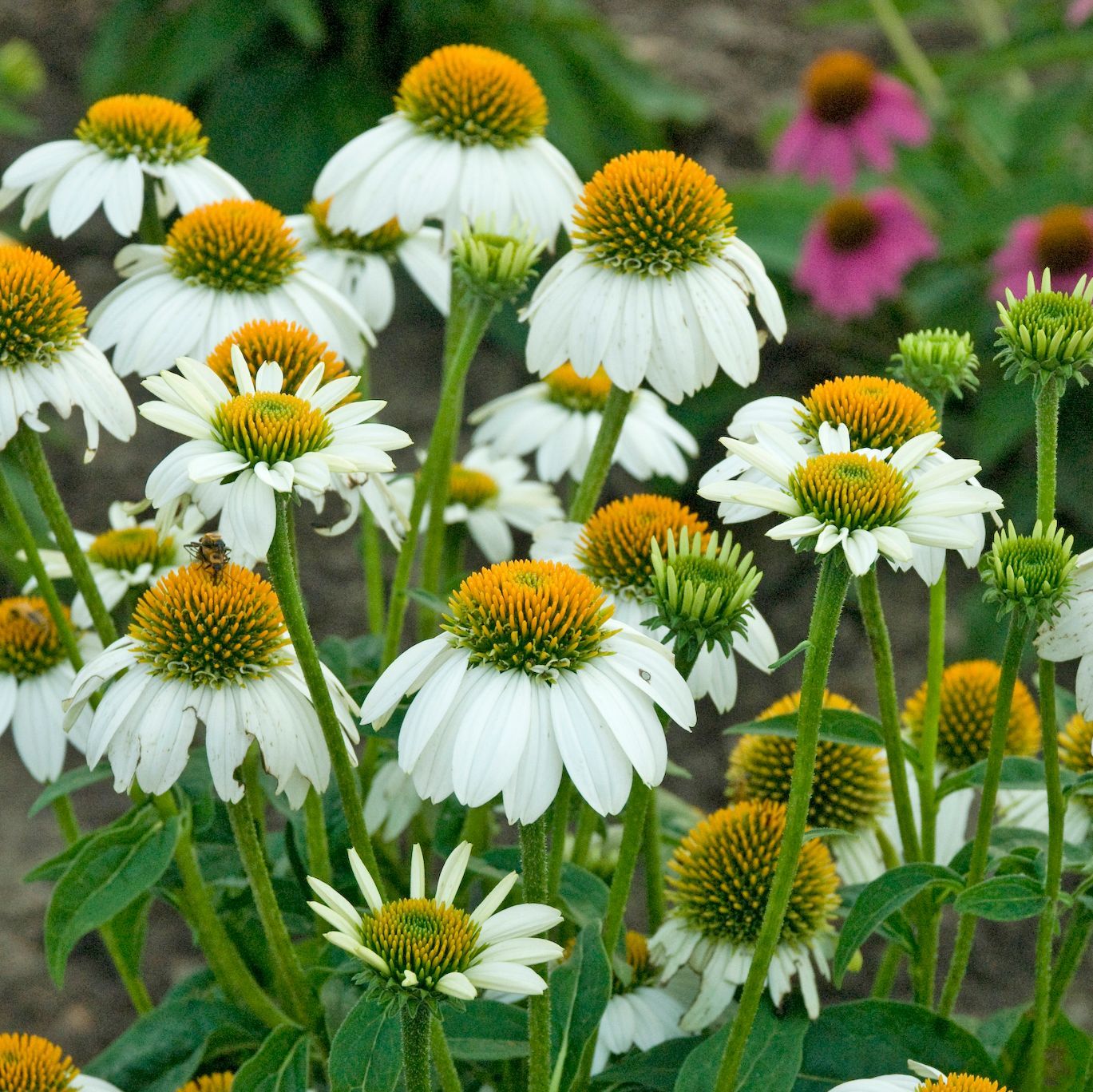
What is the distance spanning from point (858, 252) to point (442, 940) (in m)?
2.07

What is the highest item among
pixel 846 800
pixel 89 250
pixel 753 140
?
pixel 753 140

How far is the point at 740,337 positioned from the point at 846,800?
0.37 meters

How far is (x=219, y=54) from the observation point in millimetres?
3002

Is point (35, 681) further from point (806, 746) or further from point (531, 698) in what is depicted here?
point (806, 746)

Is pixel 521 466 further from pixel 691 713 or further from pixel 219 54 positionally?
pixel 219 54

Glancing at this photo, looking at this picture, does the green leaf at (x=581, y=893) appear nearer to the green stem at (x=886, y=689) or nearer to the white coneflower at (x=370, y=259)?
the green stem at (x=886, y=689)

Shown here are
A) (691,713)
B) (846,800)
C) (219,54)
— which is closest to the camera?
(691,713)

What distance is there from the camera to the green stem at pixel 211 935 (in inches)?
39.1

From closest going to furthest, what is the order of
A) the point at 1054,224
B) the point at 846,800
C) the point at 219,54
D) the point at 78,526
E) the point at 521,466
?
the point at 846,800 < the point at 521,466 < the point at 1054,224 < the point at 78,526 < the point at 219,54

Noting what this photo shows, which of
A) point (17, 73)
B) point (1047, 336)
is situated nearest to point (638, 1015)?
point (1047, 336)

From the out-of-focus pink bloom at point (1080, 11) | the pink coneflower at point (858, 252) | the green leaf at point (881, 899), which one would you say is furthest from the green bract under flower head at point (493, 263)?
the out-of-focus pink bloom at point (1080, 11)

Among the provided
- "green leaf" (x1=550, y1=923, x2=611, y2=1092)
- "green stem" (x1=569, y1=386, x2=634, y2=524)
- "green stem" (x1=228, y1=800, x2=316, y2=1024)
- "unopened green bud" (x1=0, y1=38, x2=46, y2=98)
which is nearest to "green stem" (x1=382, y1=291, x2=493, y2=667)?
"green stem" (x1=569, y1=386, x2=634, y2=524)

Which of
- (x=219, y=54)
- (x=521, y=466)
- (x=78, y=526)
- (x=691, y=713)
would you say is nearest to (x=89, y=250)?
(x=219, y=54)

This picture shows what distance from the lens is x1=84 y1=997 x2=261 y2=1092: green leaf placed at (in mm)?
1051
